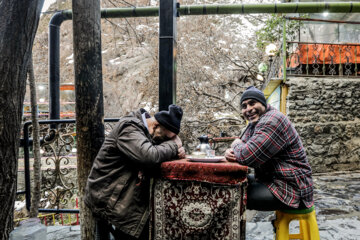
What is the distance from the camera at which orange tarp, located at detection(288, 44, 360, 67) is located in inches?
300

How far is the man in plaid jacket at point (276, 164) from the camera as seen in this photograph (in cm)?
194

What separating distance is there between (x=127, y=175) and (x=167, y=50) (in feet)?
6.51

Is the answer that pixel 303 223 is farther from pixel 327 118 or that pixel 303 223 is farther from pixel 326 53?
pixel 326 53

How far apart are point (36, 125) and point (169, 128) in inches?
68.5

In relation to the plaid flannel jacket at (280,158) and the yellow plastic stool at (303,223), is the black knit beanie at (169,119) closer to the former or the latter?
the plaid flannel jacket at (280,158)

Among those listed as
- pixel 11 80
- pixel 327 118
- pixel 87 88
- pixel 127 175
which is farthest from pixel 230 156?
pixel 327 118

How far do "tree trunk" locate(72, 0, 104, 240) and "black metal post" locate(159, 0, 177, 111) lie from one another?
40.0 inches

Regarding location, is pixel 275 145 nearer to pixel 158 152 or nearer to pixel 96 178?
pixel 158 152

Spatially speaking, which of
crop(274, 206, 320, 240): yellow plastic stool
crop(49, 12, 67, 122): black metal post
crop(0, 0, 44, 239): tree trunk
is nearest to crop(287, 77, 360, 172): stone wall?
crop(274, 206, 320, 240): yellow plastic stool

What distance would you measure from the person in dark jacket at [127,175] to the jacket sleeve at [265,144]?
24.2 inches

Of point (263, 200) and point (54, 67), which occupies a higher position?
point (54, 67)

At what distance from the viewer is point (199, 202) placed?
1.85m

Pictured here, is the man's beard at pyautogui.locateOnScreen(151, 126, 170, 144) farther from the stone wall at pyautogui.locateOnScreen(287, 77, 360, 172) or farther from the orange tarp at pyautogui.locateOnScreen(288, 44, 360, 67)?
the orange tarp at pyautogui.locateOnScreen(288, 44, 360, 67)

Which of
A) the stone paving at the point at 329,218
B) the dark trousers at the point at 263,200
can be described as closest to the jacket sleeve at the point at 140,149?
the dark trousers at the point at 263,200
